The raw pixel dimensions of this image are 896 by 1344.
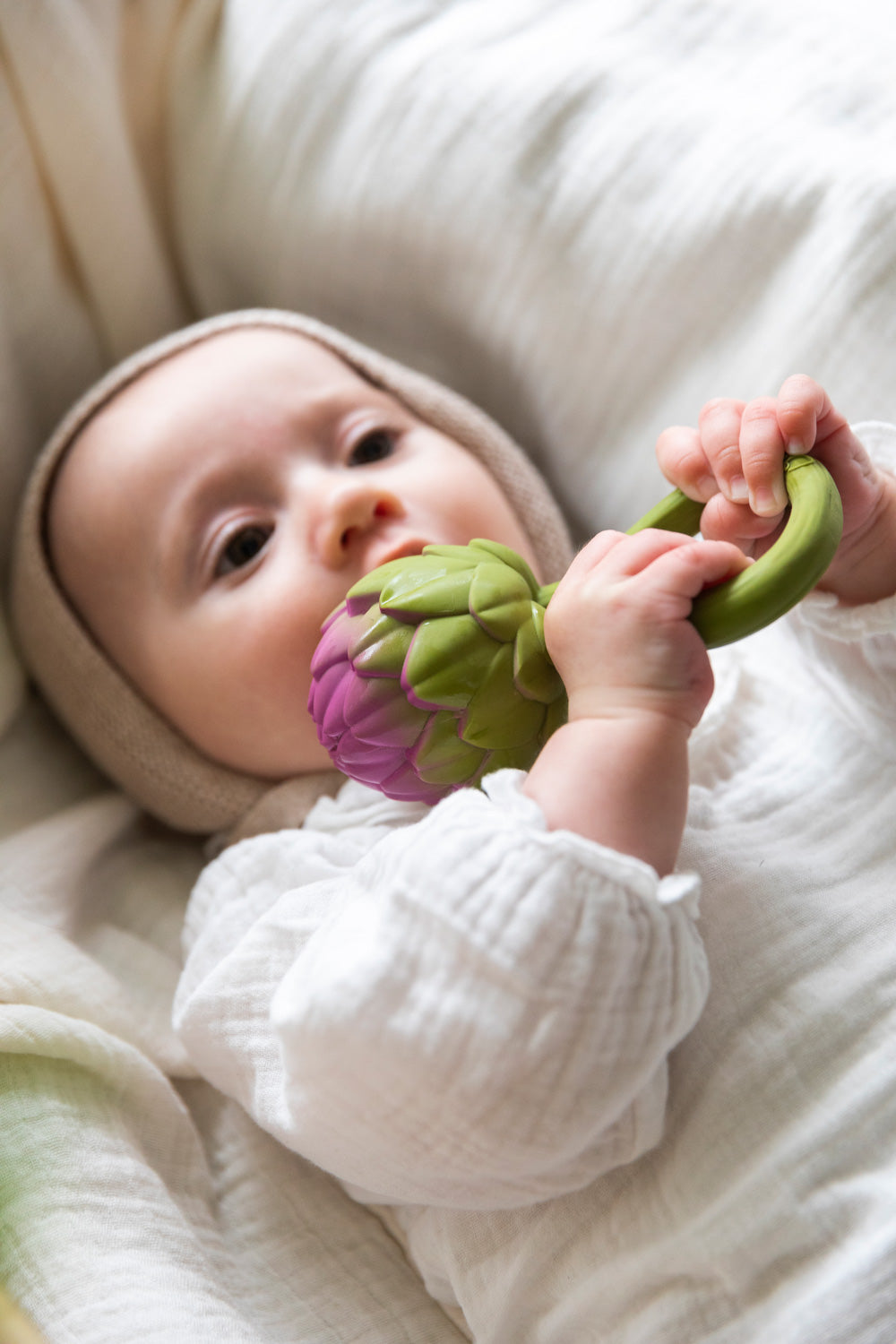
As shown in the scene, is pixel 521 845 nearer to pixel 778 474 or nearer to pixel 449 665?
pixel 449 665

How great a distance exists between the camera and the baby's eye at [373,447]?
1085 millimetres

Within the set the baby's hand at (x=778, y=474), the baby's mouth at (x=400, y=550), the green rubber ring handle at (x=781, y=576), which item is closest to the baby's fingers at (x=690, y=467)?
the baby's hand at (x=778, y=474)

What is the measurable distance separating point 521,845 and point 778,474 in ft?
0.96

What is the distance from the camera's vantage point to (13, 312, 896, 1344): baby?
0.64 meters

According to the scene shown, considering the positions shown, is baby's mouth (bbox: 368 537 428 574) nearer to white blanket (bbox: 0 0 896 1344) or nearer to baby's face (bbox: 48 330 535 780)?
baby's face (bbox: 48 330 535 780)

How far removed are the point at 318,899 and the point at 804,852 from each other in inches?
14.3

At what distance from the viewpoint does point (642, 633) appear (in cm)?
67

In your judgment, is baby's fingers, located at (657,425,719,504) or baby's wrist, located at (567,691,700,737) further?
baby's fingers, located at (657,425,719,504)

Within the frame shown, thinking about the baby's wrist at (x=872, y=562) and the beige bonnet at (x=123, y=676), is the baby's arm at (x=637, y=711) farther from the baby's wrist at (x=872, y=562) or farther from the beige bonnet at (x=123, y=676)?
the beige bonnet at (x=123, y=676)

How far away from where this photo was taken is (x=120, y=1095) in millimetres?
904

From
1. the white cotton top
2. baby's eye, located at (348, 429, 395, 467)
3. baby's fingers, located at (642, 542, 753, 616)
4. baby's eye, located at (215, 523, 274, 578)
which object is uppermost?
baby's fingers, located at (642, 542, 753, 616)

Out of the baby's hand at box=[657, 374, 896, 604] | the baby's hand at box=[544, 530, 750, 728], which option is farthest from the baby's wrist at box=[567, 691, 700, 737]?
the baby's hand at box=[657, 374, 896, 604]

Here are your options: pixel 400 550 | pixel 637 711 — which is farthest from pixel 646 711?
pixel 400 550

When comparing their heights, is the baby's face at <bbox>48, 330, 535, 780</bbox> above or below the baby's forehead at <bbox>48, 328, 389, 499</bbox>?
below
